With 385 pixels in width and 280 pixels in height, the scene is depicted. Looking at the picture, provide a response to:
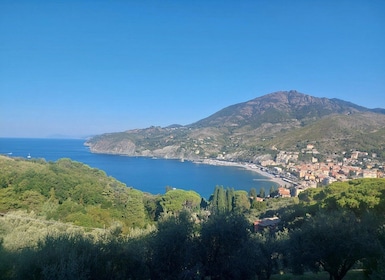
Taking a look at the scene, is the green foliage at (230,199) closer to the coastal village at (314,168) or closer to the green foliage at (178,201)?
the green foliage at (178,201)

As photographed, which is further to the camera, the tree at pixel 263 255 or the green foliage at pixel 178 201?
the green foliage at pixel 178 201

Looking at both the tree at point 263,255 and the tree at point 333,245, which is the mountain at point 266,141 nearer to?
the tree at point 263,255

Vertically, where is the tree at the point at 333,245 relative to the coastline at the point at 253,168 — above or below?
above

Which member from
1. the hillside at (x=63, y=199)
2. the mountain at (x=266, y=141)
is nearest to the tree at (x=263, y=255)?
the hillside at (x=63, y=199)

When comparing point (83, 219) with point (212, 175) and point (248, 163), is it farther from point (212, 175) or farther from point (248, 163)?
point (248, 163)

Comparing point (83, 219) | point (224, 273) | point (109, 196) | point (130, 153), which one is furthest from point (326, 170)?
point (130, 153)

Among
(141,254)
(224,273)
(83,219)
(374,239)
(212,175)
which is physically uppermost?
(374,239)

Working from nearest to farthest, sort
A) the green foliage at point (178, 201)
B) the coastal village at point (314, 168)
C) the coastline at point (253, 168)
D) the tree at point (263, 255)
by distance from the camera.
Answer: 1. the tree at point (263, 255)
2. the green foliage at point (178, 201)
3. the coastal village at point (314, 168)
4. the coastline at point (253, 168)

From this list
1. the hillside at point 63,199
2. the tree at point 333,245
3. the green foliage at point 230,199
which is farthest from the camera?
the green foliage at point 230,199

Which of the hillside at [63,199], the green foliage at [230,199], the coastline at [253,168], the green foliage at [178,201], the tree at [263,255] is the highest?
the tree at [263,255]
